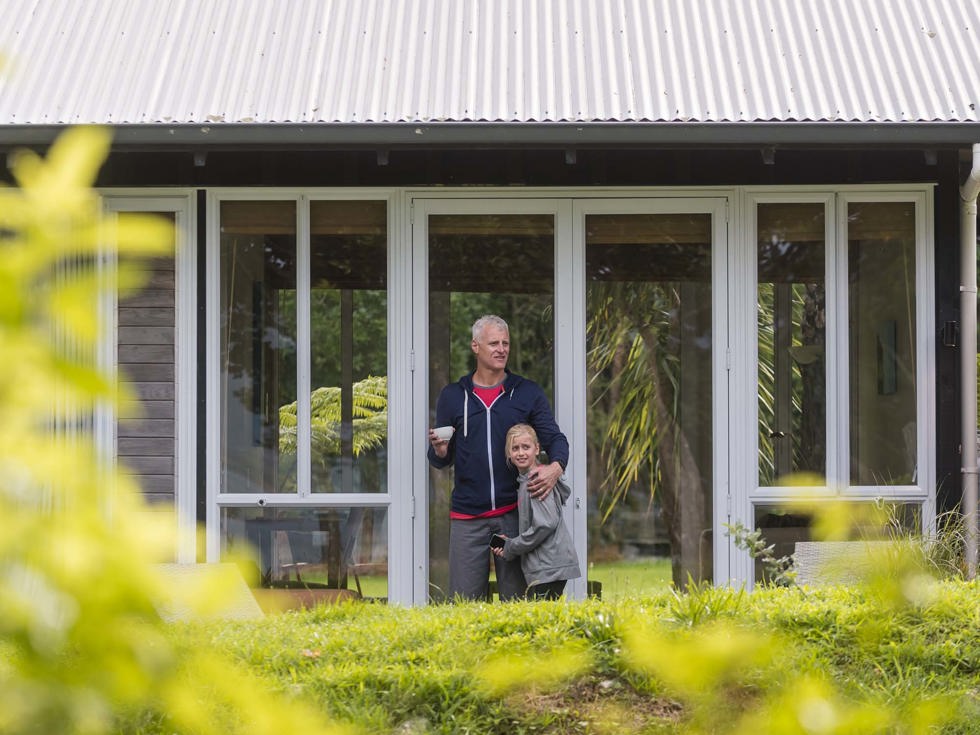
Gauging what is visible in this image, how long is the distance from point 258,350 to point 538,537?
1828 mm

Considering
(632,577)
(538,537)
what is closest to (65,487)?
(538,537)

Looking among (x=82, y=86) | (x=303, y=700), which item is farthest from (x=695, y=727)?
(x=82, y=86)

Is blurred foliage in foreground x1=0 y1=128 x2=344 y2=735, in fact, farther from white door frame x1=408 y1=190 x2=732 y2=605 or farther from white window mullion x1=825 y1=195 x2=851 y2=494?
white window mullion x1=825 y1=195 x2=851 y2=494

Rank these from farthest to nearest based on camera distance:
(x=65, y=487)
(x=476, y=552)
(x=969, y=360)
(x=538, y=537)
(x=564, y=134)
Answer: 1. (x=969, y=360)
2. (x=476, y=552)
3. (x=564, y=134)
4. (x=538, y=537)
5. (x=65, y=487)

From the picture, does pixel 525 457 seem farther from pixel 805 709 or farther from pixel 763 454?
pixel 805 709

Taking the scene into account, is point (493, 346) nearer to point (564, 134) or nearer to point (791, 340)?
point (564, 134)

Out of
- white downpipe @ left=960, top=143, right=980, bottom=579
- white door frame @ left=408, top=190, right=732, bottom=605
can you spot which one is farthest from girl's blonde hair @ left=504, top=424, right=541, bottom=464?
white downpipe @ left=960, top=143, right=980, bottom=579

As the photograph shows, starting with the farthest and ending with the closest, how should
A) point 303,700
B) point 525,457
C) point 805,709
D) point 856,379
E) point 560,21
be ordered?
point 560,21 → point 856,379 → point 525,457 → point 303,700 → point 805,709

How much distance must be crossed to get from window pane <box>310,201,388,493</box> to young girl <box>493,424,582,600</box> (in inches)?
33.5

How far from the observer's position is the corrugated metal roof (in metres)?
5.73

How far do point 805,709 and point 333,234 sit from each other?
17.1ft

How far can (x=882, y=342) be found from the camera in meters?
5.96

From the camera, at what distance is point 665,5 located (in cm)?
683

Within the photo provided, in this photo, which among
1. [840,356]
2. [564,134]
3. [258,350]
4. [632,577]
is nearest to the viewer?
[564,134]
